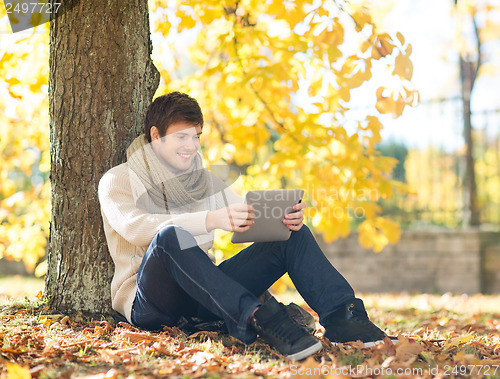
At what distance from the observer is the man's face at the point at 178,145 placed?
113 inches

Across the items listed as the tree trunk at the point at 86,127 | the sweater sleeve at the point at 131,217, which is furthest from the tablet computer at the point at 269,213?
the tree trunk at the point at 86,127

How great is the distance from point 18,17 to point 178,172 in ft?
5.50

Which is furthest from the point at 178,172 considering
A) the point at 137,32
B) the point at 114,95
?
the point at 137,32

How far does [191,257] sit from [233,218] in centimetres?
27

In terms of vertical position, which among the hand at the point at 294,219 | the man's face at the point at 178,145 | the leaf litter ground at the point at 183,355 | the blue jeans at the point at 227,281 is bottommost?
the leaf litter ground at the point at 183,355

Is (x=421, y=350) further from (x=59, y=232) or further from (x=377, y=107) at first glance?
(x=59, y=232)

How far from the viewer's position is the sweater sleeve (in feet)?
8.23

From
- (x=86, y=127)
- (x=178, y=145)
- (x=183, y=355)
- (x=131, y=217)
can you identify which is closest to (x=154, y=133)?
(x=178, y=145)

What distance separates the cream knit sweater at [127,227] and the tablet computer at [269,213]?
220 mm

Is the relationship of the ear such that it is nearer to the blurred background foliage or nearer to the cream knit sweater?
the cream knit sweater

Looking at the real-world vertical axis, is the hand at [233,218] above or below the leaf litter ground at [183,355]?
above

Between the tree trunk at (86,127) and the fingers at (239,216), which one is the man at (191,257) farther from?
the tree trunk at (86,127)

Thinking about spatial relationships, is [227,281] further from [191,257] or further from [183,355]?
[183,355]

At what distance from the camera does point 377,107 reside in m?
3.33
